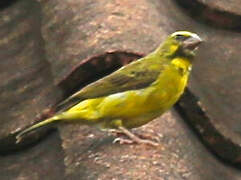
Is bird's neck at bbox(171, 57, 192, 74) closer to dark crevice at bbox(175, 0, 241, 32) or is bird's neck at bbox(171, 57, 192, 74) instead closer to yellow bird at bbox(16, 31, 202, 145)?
yellow bird at bbox(16, 31, 202, 145)

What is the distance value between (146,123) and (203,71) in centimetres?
55

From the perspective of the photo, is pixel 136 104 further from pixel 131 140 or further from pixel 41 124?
pixel 41 124

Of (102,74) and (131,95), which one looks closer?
(131,95)

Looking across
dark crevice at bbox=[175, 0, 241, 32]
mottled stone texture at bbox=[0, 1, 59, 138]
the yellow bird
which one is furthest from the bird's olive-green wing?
dark crevice at bbox=[175, 0, 241, 32]

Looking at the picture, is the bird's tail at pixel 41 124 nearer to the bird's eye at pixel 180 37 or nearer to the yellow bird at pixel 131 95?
the yellow bird at pixel 131 95

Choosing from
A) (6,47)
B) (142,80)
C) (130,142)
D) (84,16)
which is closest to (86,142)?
(130,142)

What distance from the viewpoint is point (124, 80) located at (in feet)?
10.6

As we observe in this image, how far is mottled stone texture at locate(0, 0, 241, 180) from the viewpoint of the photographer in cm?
287

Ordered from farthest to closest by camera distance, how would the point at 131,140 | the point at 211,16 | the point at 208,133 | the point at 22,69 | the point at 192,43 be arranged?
the point at 211,16 → the point at 22,69 → the point at 192,43 → the point at 208,133 → the point at 131,140

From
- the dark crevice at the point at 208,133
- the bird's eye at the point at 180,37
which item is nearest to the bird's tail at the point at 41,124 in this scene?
the dark crevice at the point at 208,133

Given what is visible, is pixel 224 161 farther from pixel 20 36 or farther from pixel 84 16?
pixel 20 36

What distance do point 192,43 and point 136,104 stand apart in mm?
368

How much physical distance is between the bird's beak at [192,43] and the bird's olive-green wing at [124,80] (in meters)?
0.13

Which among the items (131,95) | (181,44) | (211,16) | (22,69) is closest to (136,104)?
(131,95)
